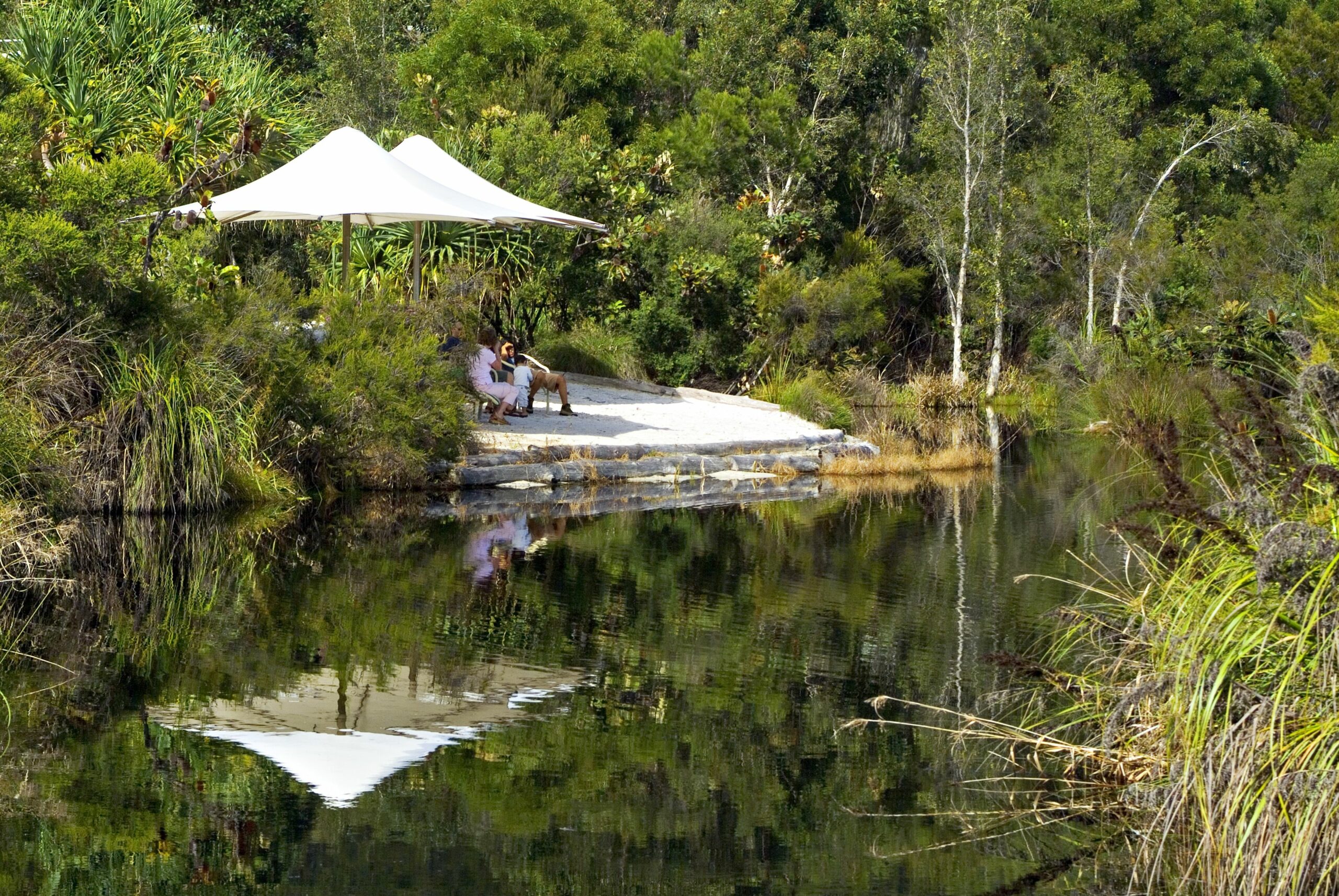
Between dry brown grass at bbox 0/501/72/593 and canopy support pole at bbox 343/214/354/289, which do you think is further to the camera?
canopy support pole at bbox 343/214/354/289

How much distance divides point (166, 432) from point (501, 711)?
6.18 m

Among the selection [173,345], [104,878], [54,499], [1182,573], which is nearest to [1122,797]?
[1182,573]

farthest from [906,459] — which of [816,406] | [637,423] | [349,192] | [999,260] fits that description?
[999,260]

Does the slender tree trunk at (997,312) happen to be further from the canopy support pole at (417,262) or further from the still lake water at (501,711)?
the still lake water at (501,711)

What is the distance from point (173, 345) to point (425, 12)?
29.8 meters

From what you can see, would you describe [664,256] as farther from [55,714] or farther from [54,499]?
[55,714]

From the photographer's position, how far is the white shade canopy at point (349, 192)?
16156 millimetres

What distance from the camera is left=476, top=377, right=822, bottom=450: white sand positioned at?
1716 cm

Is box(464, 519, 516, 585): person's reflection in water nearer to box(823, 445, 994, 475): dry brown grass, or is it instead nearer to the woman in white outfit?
the woman in white outfit

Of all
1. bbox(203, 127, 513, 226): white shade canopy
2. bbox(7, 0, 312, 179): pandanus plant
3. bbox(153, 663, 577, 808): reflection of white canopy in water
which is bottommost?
bbox(153, 663, 577, 808): reflection of white canopy in water

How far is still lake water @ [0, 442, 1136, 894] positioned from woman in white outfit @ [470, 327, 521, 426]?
4.63 meters

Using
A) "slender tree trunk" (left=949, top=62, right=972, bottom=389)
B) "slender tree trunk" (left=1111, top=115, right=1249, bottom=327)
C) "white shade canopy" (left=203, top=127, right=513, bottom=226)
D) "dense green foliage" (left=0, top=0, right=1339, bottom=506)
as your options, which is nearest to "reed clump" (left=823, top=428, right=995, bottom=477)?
"dense green foliage" (left=0, top=0, right=1339, bottom=506)

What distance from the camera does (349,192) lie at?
1631cm

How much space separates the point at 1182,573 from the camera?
623 centimetres
